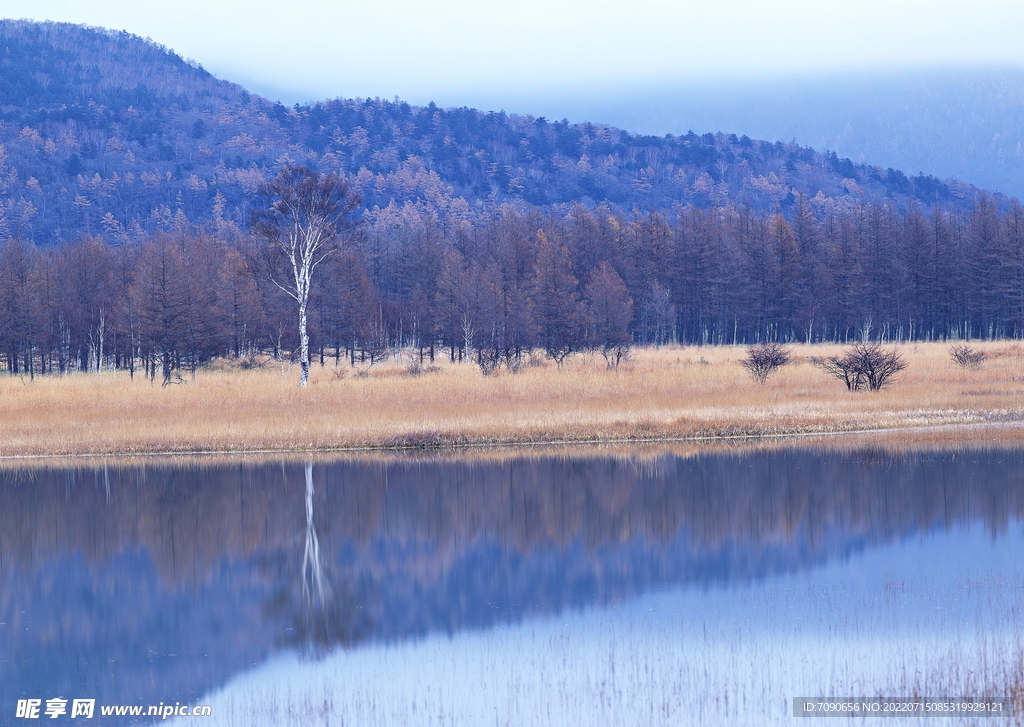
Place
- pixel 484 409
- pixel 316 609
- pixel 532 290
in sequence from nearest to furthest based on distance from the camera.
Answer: pixel 316 609
pixel 484 409
pixel 532 290

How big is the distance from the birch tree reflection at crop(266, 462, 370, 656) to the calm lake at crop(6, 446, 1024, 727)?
50 mm

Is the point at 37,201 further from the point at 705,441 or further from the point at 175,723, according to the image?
the point at 175,723

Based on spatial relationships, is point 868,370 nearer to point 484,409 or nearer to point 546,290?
point 484,409

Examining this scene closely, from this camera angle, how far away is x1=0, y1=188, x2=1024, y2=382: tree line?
A: 226 ft

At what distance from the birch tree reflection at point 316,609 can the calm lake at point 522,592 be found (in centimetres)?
5

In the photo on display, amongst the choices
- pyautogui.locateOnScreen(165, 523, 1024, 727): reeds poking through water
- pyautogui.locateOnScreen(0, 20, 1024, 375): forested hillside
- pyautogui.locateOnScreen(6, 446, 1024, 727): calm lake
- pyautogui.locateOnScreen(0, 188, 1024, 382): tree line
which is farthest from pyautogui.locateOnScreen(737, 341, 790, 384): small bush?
pyautogui.locateOnScreen(165, 523, 1024, 727): reeds poking through water

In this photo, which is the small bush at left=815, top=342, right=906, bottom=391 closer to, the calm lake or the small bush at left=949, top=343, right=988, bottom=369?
the small bush at left=949, top=343, right=988, bottom=369

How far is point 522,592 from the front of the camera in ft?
46.4

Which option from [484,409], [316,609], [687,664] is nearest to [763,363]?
[484,409]

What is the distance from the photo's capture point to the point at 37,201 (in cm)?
17700

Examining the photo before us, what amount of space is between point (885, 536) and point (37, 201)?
612 feet

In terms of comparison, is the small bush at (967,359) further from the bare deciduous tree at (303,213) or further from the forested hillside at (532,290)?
the bare deciduous tree at (303,213)

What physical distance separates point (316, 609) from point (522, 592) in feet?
9.43

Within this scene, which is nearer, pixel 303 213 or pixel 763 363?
pixel 763 363
